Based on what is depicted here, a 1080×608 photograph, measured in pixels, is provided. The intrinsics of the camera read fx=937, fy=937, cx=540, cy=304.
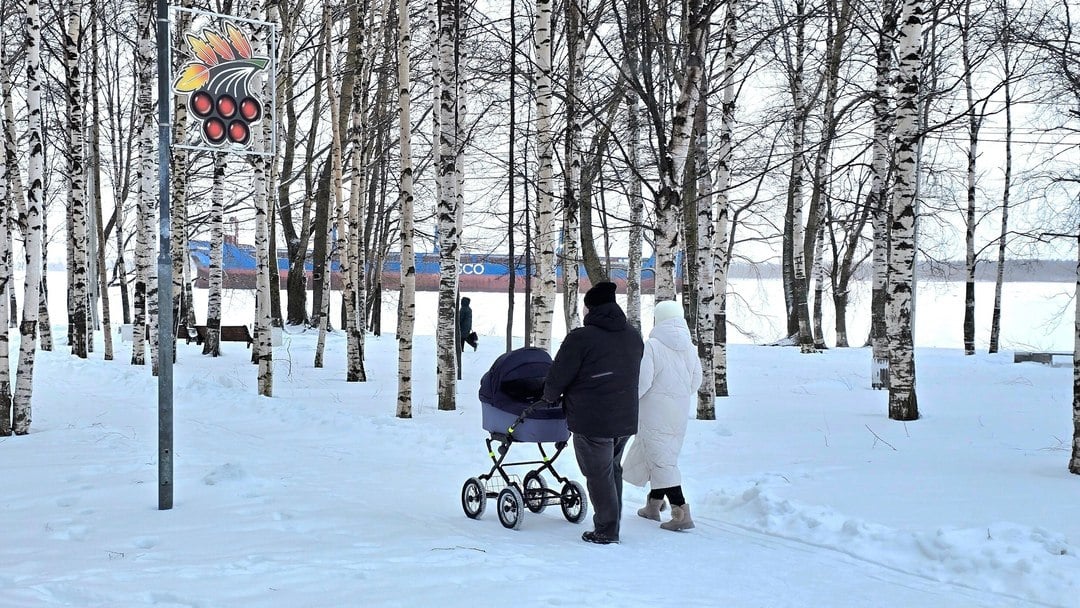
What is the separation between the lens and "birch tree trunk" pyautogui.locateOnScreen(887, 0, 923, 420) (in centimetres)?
1138

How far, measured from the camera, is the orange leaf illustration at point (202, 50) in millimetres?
6805

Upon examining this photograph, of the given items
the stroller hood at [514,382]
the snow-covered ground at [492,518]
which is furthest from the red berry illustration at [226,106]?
the snow-covered ground at [492,518]

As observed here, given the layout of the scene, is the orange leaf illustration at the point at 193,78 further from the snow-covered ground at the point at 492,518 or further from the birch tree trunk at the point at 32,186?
the birch tree trunk at the point at 32,186

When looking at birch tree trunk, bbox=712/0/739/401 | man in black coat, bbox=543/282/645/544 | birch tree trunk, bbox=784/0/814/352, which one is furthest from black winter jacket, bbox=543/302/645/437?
birch tree trunk, bbox=784/0/814/352

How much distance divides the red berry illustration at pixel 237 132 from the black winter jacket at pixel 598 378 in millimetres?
2794

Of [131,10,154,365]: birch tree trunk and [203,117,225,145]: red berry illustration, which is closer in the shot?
[203,117,225,145]: red berry illustration

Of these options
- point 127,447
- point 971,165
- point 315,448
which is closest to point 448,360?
point 315,448

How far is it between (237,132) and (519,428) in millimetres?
2955

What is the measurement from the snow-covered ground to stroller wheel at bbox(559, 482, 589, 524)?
0.49 feet

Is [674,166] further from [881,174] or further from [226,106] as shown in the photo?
[881,174]

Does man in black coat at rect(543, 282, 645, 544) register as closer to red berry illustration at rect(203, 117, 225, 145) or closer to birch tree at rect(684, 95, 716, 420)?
red berry illustration at rect(203, 117, 225, 145)

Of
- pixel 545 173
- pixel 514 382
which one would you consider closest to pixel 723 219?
pixel 545 173

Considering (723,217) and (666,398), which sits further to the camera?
(723,217)

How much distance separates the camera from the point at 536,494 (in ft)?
22.9
